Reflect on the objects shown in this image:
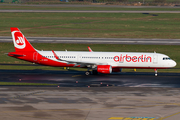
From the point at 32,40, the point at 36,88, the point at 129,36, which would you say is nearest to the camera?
the point at 36,88

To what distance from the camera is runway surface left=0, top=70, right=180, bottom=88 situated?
143ft

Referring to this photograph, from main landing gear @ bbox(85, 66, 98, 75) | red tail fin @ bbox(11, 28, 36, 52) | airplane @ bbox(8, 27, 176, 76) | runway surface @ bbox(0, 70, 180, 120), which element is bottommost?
runway surface @ bbox(0, 70, 180, 120)

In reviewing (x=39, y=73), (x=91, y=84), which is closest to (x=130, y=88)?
(x=91, y=84)

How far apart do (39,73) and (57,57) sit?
4.63 meters

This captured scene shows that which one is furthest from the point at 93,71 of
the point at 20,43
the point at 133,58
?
the point at 20,43

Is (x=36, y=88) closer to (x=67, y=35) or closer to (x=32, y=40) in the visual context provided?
(x=32, y=40)

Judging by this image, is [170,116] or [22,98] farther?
[22,98]

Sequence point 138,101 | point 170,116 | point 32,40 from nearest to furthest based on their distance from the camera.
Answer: point 170,116 → point 138,101 → point 32,40

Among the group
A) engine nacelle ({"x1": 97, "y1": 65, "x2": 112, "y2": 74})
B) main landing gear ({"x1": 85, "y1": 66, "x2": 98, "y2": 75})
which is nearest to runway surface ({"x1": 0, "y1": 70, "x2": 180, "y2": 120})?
engine nacelle ({"x1": 97, "y1": 65, "x2": 112, "y2": 74})

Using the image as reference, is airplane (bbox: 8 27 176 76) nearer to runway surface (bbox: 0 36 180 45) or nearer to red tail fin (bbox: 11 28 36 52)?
red tail fin (bbox: 11 28 36 52)

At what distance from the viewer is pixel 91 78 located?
4838 centimetres

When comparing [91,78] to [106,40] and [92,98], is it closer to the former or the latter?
[92,98]

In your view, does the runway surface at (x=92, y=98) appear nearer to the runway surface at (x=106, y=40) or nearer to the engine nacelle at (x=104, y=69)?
the engine nacelle at (x=104, y=69)

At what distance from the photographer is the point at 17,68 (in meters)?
56.3
